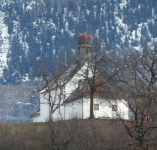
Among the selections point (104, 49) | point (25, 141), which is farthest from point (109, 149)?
point (104, 49)

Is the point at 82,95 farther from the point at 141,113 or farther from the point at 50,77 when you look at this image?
the point at 141,113

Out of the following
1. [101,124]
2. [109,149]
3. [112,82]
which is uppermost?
[112,82]

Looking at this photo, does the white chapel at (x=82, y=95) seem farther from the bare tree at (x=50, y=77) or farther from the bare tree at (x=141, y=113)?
the bare tree at (x=141, y=113)

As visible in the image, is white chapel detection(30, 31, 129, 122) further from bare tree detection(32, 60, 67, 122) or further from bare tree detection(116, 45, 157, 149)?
bare tree detection(116, 45, 157, 149)

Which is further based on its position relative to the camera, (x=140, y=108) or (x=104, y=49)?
(x=104, y=49)

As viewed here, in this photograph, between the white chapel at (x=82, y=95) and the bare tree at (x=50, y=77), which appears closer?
the bare tree at (x=50, y=77)

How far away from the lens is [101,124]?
118 feet

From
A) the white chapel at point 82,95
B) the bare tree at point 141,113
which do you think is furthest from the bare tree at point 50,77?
the bare tree at point 141,113

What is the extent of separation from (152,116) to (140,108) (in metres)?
1.22

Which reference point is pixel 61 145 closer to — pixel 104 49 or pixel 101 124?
pixel 101 124

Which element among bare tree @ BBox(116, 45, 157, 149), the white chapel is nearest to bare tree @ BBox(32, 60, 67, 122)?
the white chapel

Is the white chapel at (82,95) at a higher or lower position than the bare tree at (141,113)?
higher

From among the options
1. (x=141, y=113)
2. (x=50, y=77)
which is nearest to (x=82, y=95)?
(x=50, y=77)

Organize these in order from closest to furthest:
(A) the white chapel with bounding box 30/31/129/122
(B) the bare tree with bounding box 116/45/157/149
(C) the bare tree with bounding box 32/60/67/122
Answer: (B) the bare tree with bounding box 116/45/157/149
(C) the bare tree with bounding box 32/60/67/122
(A) the white chapel with bounding box 30/31/129/122
